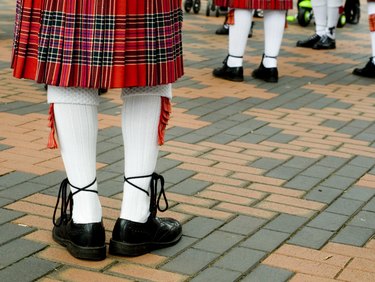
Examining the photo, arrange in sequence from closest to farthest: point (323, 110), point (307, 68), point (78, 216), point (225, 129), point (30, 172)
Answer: point (78, 216), point (30, 172), point (225, 129), point (323, 110), point (307, 68)

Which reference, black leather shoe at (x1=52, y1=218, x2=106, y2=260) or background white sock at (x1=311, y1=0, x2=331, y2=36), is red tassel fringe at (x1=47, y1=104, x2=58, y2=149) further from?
background white sock at (x1=311, y1=0, x2=331, y2=36)

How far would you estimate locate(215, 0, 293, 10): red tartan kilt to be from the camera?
7.09 metres

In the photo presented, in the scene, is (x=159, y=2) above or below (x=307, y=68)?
above

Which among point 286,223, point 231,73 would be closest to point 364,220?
point 286,223

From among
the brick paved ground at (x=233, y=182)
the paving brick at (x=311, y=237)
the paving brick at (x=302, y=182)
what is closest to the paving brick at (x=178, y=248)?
the brick paved ground at (x=233, y=182)

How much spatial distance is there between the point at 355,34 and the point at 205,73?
3.98 m

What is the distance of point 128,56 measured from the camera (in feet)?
9.96

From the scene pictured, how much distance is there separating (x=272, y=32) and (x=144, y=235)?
432cm

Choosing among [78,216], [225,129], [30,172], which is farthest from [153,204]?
[225,129]

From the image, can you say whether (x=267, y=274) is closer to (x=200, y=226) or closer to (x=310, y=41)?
(x=200, y=226)

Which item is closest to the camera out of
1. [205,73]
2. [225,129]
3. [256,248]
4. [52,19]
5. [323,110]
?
[52,19]

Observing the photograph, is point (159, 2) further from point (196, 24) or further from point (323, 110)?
point (196, 24)

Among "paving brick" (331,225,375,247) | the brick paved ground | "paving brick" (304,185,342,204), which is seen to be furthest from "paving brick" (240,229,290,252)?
"paving brick" (304,185,342,204)

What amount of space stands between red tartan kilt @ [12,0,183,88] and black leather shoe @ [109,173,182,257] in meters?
0.44
